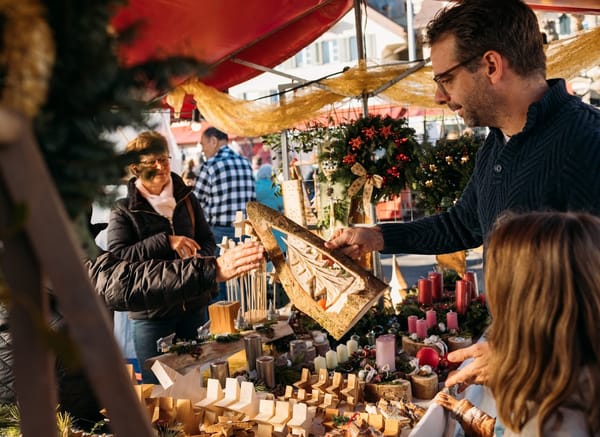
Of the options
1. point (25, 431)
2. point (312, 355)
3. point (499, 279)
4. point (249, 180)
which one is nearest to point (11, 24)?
point (25, 431)

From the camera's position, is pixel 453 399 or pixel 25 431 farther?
pixel 453 399

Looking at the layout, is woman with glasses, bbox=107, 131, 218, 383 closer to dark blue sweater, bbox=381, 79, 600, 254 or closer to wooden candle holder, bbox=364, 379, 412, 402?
wooden candle holder, bbox=364, 379, 412, 402

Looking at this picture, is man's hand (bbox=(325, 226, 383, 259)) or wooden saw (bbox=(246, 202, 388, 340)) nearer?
wooden saw (bbox=(246, 202, 388, 340))

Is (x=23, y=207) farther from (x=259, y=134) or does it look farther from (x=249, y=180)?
(x=249, y=180)

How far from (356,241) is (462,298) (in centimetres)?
146

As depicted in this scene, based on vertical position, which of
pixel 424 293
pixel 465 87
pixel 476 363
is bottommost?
pixel 424 293

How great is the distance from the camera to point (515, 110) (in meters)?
1.87

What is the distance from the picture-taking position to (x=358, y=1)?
4.36 meters

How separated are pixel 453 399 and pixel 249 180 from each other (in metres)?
4.37

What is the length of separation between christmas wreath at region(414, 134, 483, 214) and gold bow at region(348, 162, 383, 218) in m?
0.41

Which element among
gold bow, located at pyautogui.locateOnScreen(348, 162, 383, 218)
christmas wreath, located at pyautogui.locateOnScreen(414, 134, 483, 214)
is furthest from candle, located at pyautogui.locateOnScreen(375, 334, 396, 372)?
christmas wreath, located at pyautogui.locateOnScreen(414, 134, 483, 214)

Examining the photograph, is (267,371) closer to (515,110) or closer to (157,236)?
(157,236)

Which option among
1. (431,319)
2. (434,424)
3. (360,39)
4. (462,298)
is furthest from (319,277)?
(360,39)

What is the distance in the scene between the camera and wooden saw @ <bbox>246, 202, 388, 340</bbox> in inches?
81.1
